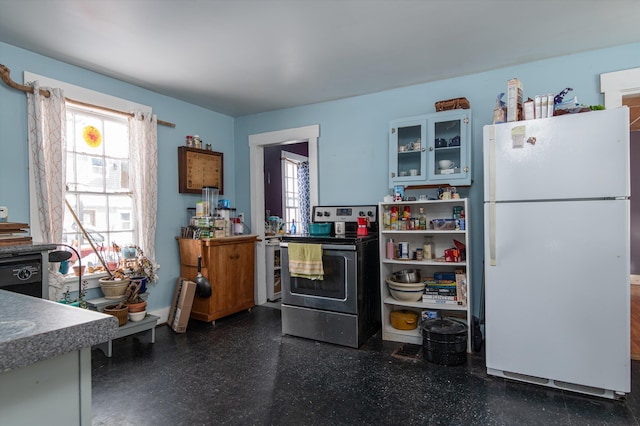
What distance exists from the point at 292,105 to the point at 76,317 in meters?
3.77

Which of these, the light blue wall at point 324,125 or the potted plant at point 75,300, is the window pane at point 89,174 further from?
the potted plant at point 75,300

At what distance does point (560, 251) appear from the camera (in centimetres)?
224

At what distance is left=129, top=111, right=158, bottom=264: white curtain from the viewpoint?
136 inches

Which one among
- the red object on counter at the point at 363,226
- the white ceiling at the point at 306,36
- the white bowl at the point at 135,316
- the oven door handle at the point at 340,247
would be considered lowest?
the white bowl at the point at 135,316

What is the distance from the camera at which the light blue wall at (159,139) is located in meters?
2.63

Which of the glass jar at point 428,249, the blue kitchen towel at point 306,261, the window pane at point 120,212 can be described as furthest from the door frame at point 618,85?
the window pane at point 120,212

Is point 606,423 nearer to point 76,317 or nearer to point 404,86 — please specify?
point 76,317

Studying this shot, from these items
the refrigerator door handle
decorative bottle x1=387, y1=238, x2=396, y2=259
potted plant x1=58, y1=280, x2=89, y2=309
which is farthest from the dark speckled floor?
the refrigerator door handle

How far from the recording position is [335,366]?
265 cm

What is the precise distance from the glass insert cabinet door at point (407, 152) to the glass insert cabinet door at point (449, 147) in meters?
0.08

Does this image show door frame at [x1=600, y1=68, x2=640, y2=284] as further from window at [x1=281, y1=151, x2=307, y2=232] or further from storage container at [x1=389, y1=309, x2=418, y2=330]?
window at [x1=281, y1=151, x2=307, y2=232]

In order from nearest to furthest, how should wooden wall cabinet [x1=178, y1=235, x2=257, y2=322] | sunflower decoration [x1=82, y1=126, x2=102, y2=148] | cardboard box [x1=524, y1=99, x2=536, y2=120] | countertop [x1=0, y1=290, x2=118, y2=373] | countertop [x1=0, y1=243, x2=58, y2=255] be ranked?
countertop [x1=0, y1=290, x2=118, y2=373]
countertop [x1=0, y1=243, x2=58, y2=255]
cardboard box [x1=524, y1=99, x2=536, y2=120]
sunflower decoration [x1=82, y1=126, x2=102, y2=148]
wooden wall cabinet [x1=178, y1=235, x2=257, y2=322]

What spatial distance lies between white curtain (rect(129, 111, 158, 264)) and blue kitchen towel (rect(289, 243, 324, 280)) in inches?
56.9

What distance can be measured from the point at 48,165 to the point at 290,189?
3456 mm
